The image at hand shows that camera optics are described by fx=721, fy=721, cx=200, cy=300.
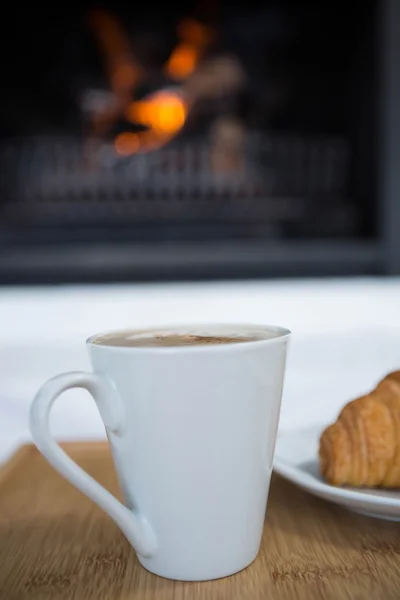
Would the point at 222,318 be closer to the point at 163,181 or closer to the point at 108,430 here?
the point at 163,181

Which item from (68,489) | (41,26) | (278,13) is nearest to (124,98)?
(41,26)

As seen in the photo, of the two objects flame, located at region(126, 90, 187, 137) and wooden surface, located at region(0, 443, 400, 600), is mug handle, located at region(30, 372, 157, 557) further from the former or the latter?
flame, located at region(126, 90, 187, 137)

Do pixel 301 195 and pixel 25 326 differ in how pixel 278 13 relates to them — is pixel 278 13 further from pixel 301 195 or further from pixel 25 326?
pixel 25 326

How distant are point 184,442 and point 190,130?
4.45 ft

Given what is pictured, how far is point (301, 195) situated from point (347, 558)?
1.32 meters

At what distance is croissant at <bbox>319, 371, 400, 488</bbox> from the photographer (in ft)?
1.33

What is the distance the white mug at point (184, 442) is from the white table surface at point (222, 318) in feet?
3.07

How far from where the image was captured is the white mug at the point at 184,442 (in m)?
0.32

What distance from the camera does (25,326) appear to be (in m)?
1.44

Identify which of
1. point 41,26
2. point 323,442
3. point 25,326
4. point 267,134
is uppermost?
point 41,26

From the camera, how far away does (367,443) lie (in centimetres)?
42

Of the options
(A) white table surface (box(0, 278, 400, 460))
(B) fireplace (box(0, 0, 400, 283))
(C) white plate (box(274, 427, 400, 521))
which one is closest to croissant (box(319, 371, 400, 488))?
(C) white plate (box(274, 427, 400, 521))

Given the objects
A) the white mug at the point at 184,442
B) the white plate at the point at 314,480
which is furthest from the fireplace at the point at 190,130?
the white mug at the point at 184,442

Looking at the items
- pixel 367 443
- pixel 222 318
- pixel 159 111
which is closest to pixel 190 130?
pixel 159 111
